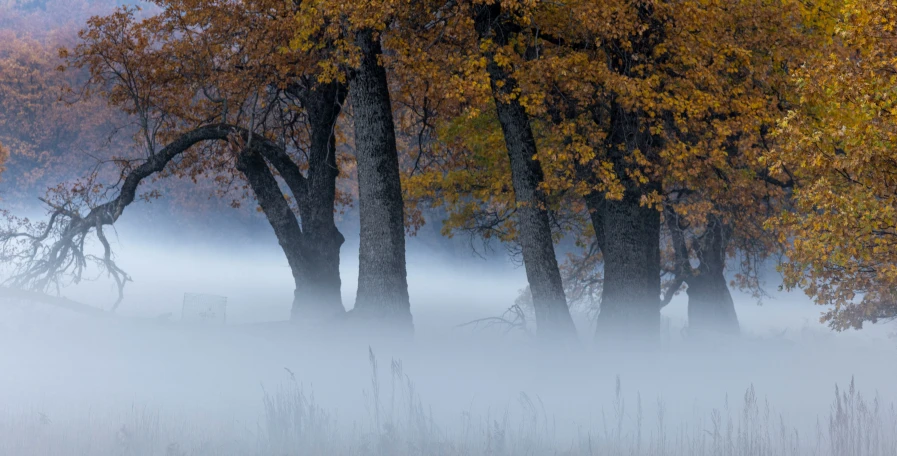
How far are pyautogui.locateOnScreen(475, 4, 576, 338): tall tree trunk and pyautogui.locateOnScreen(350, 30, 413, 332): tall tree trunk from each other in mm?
2269

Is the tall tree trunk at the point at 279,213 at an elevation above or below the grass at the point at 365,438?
above

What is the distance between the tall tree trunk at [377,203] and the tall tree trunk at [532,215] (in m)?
2.27

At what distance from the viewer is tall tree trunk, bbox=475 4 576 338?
1549 centimetres

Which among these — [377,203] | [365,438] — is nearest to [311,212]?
[377,203]

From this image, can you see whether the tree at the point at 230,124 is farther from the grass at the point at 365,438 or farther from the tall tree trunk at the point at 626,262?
the grass at the point at 365,438

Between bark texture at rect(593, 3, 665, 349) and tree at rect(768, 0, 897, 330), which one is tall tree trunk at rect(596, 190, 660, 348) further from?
tree at rect(768, 0, 897, 330)

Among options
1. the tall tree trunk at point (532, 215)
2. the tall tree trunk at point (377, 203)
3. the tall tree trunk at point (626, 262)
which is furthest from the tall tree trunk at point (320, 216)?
the tall tree trunk at point (626, 262)

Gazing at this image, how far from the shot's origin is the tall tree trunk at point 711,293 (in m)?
23.8

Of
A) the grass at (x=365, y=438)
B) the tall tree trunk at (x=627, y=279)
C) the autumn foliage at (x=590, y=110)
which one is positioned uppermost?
the autumn foliage at (x=590, y=110)

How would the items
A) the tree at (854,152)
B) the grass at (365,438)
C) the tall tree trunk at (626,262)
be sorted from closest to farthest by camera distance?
the grass at (365,438) < the tree at (854,152) < the tall tree trunk at (626,262)

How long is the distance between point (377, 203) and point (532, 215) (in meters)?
3.03

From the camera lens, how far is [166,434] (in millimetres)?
9656

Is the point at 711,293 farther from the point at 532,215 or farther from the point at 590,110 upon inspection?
the point at 532,215

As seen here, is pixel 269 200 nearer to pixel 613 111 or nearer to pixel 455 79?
pixel 455 79
